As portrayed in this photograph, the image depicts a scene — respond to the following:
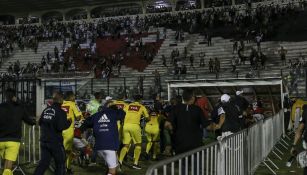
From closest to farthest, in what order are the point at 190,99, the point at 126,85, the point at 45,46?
the point at 190,99 → the point at 126,85 → the point at 45,46

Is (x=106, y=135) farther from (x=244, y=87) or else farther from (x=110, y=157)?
(x=244, y=87)

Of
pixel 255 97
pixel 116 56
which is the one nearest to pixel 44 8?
pixel 116 56

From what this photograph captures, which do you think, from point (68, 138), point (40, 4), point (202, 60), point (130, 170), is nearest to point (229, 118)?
point (130, 170)

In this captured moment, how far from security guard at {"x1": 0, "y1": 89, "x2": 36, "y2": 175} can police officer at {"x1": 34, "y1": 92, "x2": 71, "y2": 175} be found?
0.42 m

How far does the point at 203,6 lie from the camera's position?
4909cm

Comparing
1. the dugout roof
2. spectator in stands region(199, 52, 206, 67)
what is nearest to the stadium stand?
spectator in stands region(199, 52, 206, 67)

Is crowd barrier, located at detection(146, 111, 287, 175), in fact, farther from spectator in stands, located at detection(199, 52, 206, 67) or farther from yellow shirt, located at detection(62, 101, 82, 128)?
spectator in stands, located at detection(199, 52, 206, 67)

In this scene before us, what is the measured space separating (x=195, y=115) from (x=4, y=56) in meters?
42.2

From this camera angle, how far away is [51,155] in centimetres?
858

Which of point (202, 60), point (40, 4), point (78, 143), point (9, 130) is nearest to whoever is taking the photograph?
point (9, 130)

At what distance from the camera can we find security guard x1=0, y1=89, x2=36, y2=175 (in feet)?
27.4

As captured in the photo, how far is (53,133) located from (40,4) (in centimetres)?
5240

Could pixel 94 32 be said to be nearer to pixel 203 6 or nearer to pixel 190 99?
pixel 203 6

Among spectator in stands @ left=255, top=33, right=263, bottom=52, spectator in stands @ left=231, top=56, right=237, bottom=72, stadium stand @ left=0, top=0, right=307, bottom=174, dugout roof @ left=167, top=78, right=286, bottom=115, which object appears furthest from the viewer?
spectator in stands @ left=255, top=33, right=263, bottom=52
